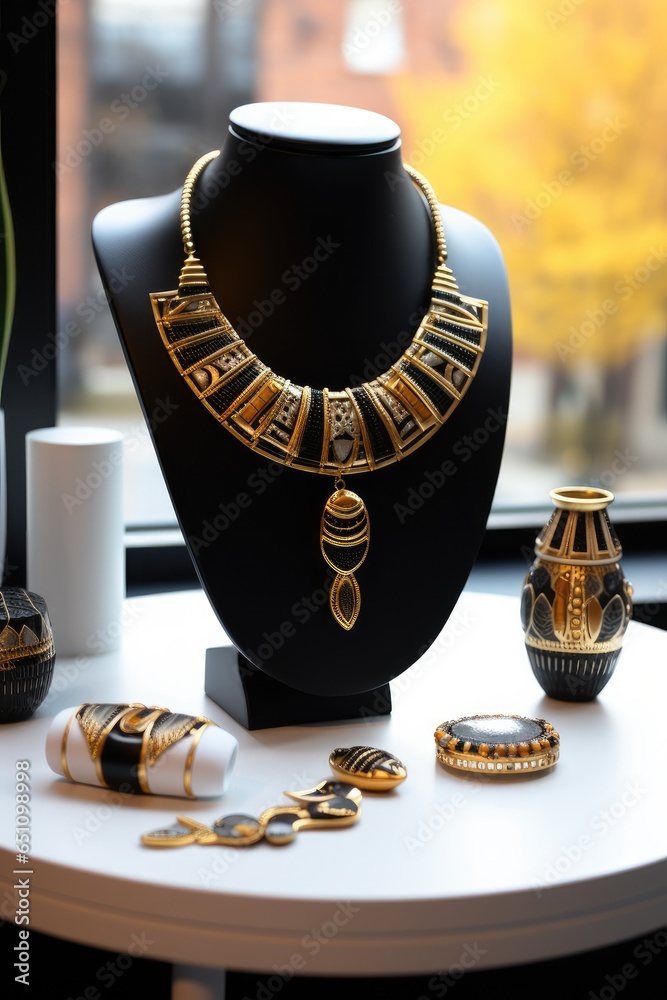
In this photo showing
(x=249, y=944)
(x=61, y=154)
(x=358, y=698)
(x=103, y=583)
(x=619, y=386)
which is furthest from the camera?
(x=619, y=386)

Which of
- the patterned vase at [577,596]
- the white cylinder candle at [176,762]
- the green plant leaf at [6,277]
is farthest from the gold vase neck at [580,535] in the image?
the green plant leaf at [6,277]

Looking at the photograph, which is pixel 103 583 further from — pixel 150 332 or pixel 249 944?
pixel 249 944

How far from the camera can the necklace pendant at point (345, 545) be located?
0.95 meters

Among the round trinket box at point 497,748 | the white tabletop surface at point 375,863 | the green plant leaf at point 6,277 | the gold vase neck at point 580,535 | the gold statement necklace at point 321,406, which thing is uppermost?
the green plant leaf at point 6,277

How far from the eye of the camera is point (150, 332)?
956mm

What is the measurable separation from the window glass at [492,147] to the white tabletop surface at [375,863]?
2.35ft

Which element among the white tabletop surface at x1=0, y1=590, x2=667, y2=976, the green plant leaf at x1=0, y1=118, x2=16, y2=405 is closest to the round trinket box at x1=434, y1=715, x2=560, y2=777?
the white tabletop surface at x1=0, y1=590, x2=667, y2=976

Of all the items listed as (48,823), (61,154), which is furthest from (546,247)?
(48,823)

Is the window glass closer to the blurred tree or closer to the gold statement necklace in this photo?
the blurred tree

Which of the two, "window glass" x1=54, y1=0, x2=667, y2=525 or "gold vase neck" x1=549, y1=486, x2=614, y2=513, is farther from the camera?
"window glass" x1=54, y1=0, x2=667, y2=525

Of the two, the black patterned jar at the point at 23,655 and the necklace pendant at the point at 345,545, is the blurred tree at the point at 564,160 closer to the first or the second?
the necklace pendant at the point at 345,545

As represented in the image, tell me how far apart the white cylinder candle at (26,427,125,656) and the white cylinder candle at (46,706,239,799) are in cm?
29

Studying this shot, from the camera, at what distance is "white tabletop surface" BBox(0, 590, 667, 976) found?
73 cm

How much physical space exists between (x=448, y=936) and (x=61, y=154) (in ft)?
3.46
